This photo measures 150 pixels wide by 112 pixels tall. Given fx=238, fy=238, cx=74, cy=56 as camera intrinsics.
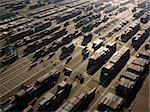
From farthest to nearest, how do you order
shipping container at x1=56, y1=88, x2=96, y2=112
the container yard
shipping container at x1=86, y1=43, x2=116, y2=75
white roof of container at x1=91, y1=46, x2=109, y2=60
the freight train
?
white roof of container at x1=91, y1=46, x2=109, y2=60
shipping container at x1=86, y1=43, x2=116, y2=75
the container yard
the freight train
shipping container at x1=56, y1=88, x2=96, y2=112

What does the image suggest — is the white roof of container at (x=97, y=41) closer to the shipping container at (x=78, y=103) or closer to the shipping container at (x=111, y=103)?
the shipping container at (x=78, y=103)

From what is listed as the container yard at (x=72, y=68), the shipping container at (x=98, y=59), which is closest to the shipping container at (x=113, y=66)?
the container yard at (x=72, y=68)

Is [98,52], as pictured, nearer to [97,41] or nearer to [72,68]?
[72,68]

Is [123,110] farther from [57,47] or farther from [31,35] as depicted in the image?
[31,35]

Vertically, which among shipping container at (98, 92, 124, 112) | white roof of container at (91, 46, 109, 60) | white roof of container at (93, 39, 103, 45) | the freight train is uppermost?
white roof of container at (91, 46, 109, 60)

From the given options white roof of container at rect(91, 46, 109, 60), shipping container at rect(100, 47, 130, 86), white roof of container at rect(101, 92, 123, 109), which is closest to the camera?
white roof of container at rect(101, 92, 123, 109)

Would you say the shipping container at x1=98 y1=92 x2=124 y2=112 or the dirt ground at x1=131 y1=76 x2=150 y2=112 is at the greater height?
the shipping container at x1=98 y1=92 x2=124 y2=112

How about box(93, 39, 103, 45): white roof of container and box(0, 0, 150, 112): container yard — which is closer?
box(0, 0, 150, 112): container yard

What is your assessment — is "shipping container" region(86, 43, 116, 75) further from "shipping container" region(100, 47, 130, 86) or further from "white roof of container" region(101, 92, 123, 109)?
"white roof of container" region(101, 92, 123, 109)

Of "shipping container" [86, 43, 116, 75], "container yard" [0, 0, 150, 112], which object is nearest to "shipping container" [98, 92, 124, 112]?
"container yard" [0, 0, 150, 112]
